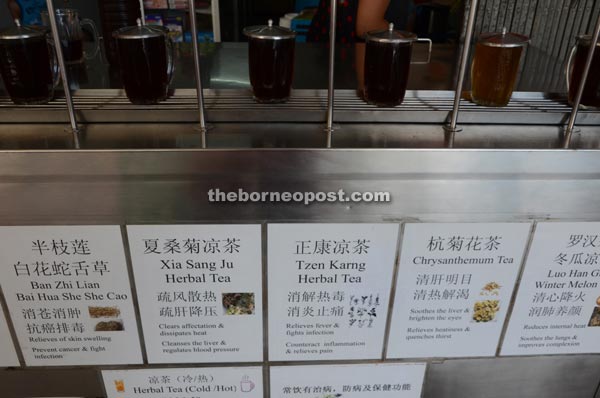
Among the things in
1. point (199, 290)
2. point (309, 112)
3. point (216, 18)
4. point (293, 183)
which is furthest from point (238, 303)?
point (216, 18)

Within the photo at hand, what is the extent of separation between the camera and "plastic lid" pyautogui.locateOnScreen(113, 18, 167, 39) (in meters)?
0.81

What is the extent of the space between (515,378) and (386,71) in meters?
0.75

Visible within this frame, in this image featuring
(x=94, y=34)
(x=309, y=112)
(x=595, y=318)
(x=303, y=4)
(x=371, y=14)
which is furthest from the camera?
(x=303, y=4)

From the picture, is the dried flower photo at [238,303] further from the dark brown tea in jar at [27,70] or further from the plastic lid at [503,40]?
Answer: the plastic lid at [503,40]

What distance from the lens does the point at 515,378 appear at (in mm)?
1131

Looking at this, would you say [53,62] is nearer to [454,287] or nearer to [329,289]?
[329,289]

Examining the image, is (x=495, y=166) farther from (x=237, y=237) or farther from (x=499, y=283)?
(x=237, y=237)

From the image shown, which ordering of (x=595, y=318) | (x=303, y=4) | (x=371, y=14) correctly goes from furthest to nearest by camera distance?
(x=303, y=4)
(x=371, y=14)
(x=595, y=318)

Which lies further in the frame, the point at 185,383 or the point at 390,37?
the point at 185,383

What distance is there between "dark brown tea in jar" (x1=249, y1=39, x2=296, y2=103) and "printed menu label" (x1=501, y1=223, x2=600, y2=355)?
0.55m

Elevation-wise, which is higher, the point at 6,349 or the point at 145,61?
the point at 145,61

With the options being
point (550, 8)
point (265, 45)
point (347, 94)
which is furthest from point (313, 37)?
point (265, 45)

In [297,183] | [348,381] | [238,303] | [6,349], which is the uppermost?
[297,183]

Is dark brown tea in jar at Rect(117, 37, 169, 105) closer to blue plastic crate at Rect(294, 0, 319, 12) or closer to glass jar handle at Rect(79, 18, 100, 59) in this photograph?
glass jar handle at Rect(79, 18, 100, 59)
